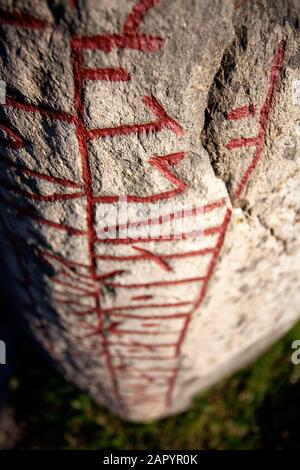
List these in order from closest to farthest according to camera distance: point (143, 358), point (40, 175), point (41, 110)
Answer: point (41, 110), point (40, 175), point (143, 358)

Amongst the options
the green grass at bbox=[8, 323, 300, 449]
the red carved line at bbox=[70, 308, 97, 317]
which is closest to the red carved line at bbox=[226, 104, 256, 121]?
the red carved line at bbox=[70, 308, 97, 317]

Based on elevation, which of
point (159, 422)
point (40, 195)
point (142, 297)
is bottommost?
point (159, 422)

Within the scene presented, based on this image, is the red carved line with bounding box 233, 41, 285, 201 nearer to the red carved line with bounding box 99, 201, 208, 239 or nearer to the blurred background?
the red carved line with bounding box 99, 201, 208, 239

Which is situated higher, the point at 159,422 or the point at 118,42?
the point at 118,42

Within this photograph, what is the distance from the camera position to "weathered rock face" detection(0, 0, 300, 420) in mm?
620

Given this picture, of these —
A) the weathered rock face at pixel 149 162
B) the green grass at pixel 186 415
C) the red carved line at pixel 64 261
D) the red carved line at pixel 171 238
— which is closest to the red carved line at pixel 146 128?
the weathered rock face at pixel 149 162

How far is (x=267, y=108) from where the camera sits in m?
0.71

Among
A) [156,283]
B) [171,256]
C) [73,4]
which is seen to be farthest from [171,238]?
[73,4]

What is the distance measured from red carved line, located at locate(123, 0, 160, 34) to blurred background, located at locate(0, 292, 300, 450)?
5.22 ft

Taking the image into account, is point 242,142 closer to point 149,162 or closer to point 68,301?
point 149,162

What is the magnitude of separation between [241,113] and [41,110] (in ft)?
1.10

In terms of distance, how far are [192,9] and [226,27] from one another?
2.5 inches

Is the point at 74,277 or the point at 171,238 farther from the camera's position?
the point at 74,277

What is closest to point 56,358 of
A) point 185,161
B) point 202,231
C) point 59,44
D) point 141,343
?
point 141,343
